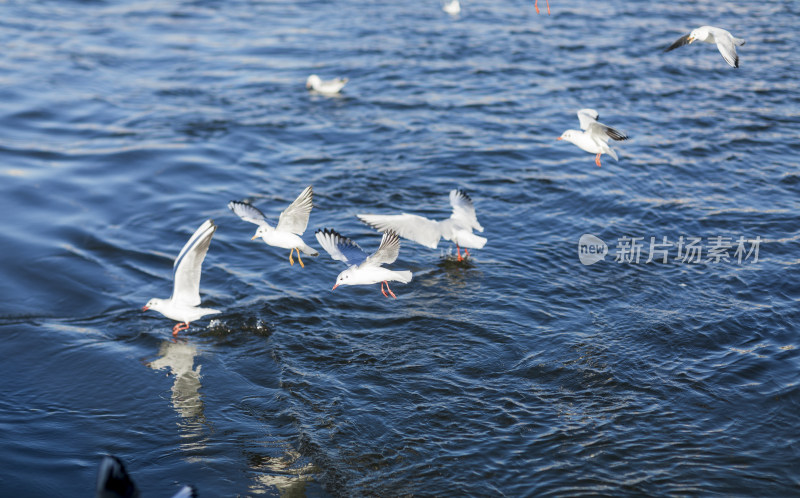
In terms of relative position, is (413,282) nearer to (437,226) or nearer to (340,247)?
(437,226)

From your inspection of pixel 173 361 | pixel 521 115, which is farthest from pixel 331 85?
pixel 173 361

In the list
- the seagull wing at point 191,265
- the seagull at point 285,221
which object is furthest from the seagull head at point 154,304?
the seagull at point 285,221

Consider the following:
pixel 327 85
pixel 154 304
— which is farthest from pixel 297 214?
→ pixel 327 85

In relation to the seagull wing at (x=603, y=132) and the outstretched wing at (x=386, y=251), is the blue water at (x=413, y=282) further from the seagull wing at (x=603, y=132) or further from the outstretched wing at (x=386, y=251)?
the seagull wing at (x=603, y=132)

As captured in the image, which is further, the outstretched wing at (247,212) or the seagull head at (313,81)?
the seagull head at (313,81)

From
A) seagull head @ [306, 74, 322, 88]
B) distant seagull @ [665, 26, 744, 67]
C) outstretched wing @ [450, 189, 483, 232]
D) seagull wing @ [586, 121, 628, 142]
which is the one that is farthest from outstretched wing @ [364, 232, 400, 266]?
seagull head @ [306, 74, 322, 88]

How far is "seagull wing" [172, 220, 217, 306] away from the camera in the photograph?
7.70 metres

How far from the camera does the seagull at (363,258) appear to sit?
830cm

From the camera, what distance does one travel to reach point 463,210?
1019 cm

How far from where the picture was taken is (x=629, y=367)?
7.79 metres

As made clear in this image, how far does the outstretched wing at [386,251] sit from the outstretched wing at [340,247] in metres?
0.27

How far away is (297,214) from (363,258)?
0.86 metres

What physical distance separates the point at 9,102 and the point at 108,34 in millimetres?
6673

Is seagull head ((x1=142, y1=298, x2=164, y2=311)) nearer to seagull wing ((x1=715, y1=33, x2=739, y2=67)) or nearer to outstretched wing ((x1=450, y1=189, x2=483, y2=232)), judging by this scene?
outstretched wing ((x1=450, y1=189, x2=483, y2=232))
